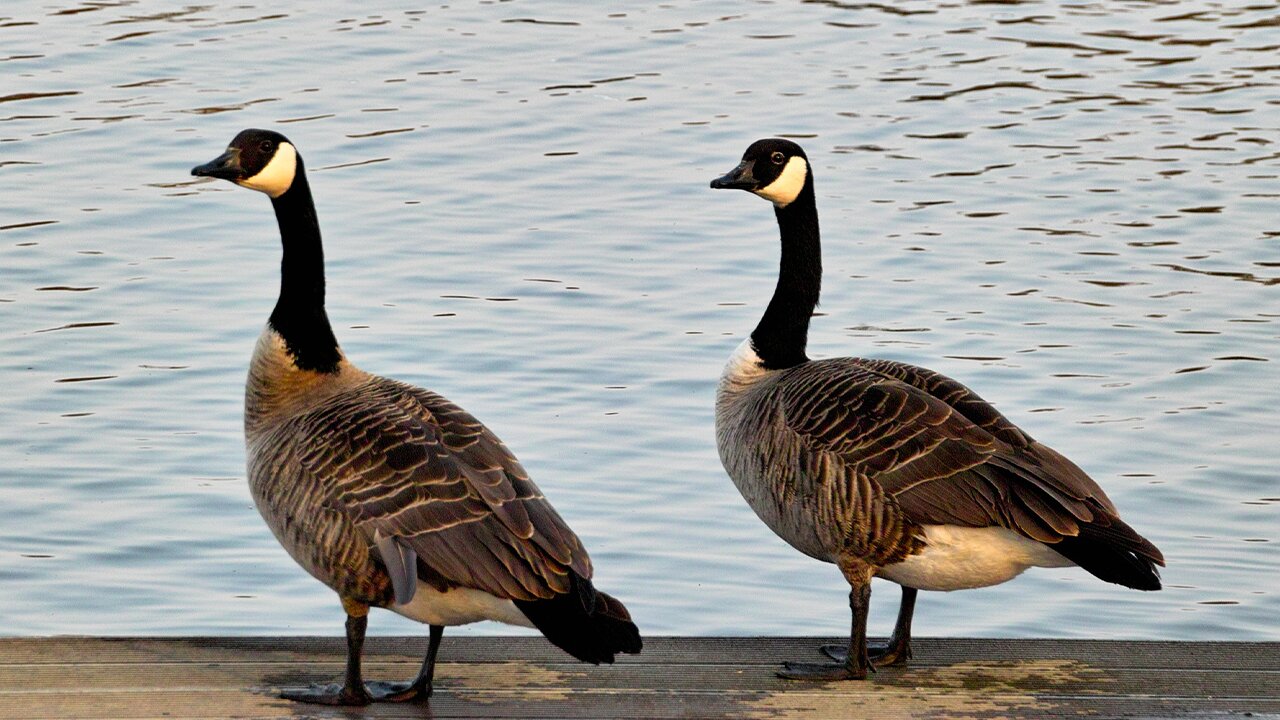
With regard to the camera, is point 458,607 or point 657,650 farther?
point 657,650

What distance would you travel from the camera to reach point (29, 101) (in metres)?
17.4

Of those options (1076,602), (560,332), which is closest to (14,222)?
(560,332)

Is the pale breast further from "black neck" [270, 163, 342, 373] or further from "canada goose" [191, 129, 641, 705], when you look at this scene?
"black neck" [270, 163, 342, 373]

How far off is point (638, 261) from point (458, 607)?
811cm

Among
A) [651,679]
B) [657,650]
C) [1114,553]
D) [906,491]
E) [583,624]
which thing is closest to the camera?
[583,624]

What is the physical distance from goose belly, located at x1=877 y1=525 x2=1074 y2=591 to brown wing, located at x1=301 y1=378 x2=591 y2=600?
55.1 inches

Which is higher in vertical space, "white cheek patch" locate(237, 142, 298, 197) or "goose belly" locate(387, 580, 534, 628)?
"white cheek patch" locate(237, 142, 298, 197)

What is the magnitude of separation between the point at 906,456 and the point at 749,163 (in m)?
1.69

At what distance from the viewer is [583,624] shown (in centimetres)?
590

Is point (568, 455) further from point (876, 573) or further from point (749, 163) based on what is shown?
point (876, 573)

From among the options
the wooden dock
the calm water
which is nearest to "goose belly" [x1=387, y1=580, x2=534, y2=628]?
the wooden dock

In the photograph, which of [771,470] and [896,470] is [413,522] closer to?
[771,470]

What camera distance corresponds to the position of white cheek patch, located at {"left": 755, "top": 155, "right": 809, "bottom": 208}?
8.03m

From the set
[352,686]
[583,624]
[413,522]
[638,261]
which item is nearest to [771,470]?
[583,624]
